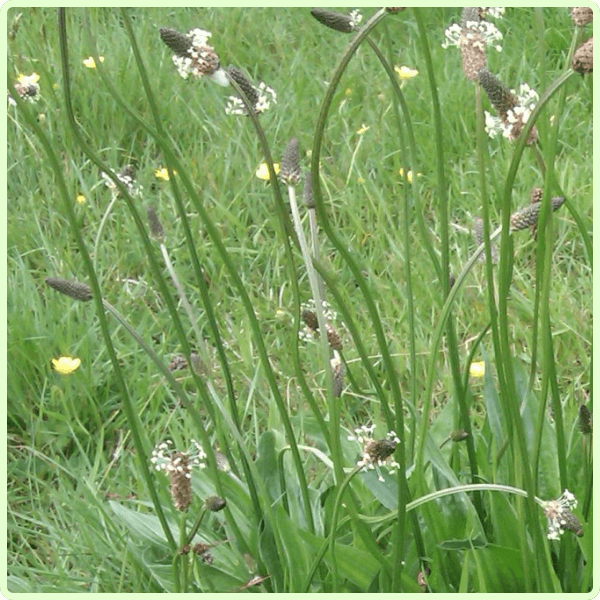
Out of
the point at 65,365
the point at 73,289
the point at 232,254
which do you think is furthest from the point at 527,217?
the point at 232,254

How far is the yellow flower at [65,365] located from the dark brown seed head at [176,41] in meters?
0.87

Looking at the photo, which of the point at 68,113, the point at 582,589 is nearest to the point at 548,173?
the point at 68,113

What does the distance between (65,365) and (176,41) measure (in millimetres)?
903

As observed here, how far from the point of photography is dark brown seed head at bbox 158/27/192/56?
2.64 ft

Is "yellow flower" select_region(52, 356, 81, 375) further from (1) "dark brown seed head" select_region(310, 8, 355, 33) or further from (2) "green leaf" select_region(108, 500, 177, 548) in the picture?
(1) "dark brown seed head" select_region(310, 8, 355, 33)

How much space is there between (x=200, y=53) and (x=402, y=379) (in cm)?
96

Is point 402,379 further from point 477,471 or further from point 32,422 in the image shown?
point 32,422

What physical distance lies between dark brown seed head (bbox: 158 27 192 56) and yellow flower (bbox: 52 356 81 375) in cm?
87

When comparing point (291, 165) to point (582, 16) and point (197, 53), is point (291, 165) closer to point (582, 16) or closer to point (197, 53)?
point (197, 53)

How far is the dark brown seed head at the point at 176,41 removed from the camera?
2.64 ft

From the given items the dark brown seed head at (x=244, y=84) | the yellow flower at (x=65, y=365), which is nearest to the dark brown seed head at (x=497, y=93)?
the dark brown seed head at (x=244, y=84)

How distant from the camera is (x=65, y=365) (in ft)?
5.22

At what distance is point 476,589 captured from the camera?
3.51 ft

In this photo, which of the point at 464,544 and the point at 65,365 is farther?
the point at 65,365
